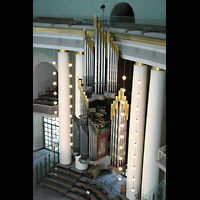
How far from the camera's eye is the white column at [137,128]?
1138 centimetres

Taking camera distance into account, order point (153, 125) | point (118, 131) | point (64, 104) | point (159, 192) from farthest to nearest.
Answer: point (64, 104) → point (118, 131) → point (153, 125) → point (159, 192)

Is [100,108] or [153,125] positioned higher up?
[100,108]

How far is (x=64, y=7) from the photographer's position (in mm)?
16375

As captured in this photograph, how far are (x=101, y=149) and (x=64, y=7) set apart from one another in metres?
9.01

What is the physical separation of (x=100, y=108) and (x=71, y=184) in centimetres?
485

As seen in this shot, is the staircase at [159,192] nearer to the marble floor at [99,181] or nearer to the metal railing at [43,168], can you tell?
the marble floor at [99,181]

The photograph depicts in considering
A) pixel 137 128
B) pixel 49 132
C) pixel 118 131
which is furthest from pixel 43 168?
pixel 137 128

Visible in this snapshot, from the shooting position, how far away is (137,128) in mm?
11977

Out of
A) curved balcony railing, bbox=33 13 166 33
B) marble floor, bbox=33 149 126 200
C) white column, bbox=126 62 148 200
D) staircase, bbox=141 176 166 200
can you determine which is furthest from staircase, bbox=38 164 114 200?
curved balcony railing, bbox=33 13 166 33

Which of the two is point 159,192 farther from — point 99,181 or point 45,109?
point 45,109

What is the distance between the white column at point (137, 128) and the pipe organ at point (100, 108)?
0.42 metres

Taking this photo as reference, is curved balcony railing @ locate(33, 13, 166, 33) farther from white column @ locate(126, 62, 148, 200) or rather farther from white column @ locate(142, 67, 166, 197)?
white column @ locate(142, 67, 166, 197)
